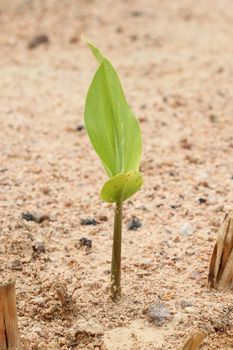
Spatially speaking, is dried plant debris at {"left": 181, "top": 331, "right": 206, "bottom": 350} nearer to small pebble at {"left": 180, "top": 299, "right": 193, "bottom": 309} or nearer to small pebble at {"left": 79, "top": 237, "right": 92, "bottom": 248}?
small pebble at {"left": 180, "top": 299, "right": 193, "bottom": 309}

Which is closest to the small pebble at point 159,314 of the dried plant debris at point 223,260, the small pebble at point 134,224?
the dried plant debris at point 223,260

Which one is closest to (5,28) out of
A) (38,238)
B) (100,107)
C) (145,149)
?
(145,149)

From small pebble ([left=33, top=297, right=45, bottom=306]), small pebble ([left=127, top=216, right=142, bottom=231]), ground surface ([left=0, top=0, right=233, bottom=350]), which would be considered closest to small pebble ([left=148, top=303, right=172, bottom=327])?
ground surface ([left=0, top=0, right=233, bottom=350])

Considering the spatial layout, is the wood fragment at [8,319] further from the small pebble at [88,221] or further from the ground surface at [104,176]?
the small pebble at [88,221]

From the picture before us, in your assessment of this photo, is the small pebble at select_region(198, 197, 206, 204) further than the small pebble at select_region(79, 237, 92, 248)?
Yes

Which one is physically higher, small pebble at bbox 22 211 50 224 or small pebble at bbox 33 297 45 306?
small pebble at bbox 22 211 50 224

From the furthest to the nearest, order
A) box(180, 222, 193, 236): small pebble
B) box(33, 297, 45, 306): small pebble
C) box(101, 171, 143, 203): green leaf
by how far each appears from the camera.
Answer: box(180, 222, 193, 236): small pebble → box(33, 297, 45, 306): small pebble → box(101, 171, 143, 203): green leaf

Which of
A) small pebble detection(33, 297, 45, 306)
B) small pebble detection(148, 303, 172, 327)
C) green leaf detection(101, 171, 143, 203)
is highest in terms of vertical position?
green leaf detection(101, 171, 143, 203)
